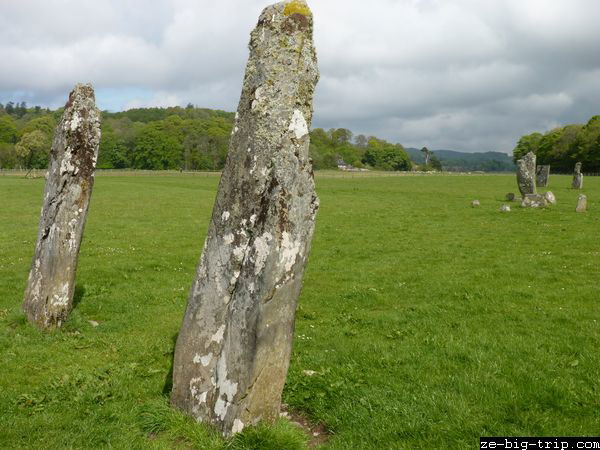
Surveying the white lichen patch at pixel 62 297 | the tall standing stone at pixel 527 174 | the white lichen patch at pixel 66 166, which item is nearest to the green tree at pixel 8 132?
the tall standing stone at pixel 527 174

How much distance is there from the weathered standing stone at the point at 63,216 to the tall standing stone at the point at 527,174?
32.8 m

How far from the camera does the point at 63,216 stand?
424 inches

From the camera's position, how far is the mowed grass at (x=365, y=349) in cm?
659

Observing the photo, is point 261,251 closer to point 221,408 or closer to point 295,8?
point 221,408

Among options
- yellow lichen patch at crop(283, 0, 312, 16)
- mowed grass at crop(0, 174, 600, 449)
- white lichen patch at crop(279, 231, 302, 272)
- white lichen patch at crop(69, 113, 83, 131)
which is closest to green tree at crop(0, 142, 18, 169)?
mowed grass at crop(0, 174, 600, 449)

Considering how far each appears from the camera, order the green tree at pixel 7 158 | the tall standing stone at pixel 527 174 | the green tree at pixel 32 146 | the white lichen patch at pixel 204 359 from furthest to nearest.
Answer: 1. the green tree at pixel 7 158
2. the green tree at pixel 32 146
3. the tall standing stone at pixel 527 174
4. the white lichen patch at pixel 204 359

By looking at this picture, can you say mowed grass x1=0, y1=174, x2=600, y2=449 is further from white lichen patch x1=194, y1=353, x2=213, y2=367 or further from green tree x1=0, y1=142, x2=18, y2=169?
green tree x1=0, y1=142, x2=18, y2=169

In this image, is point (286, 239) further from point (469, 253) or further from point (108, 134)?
point (108, 134)

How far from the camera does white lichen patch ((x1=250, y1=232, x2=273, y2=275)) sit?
612 cm

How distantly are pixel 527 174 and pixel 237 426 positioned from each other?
117ft

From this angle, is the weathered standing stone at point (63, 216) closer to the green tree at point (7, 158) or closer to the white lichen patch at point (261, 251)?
the white lichen patch at point (261, 251)

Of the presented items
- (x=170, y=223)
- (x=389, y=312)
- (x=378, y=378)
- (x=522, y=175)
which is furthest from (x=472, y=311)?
(x=522, y=175)

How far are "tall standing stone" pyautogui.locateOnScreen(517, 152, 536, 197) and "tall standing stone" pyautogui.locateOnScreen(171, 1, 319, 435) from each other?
34058 millimetres

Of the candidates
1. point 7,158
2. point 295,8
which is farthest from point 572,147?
point 7,158
